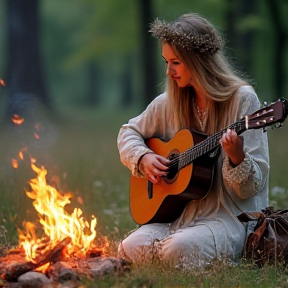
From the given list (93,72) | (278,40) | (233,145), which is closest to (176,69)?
(233,145)

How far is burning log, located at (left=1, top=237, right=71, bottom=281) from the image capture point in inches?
202

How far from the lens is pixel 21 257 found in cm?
548

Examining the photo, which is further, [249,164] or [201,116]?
[201,116]

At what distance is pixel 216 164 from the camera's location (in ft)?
19.0

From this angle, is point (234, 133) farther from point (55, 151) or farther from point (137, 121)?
point (55, 151)

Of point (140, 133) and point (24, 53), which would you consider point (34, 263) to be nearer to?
point (140, 133)

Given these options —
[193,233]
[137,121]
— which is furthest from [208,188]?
[137,121]

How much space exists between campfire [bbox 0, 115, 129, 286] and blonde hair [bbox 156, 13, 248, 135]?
1116 millimetres

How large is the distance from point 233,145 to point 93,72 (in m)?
42.9

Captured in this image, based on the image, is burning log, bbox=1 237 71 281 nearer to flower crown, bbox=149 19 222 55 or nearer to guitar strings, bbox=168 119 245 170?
guitar strings, bbox=168 119 245 170

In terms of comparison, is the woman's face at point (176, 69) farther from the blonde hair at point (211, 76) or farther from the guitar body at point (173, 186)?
the guitar body at point (173, 186)

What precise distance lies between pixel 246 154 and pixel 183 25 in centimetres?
105

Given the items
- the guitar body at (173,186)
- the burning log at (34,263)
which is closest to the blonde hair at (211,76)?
the guitar body at (173,186)

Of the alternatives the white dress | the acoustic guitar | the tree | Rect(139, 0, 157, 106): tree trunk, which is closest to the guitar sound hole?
the acoustic guitar
